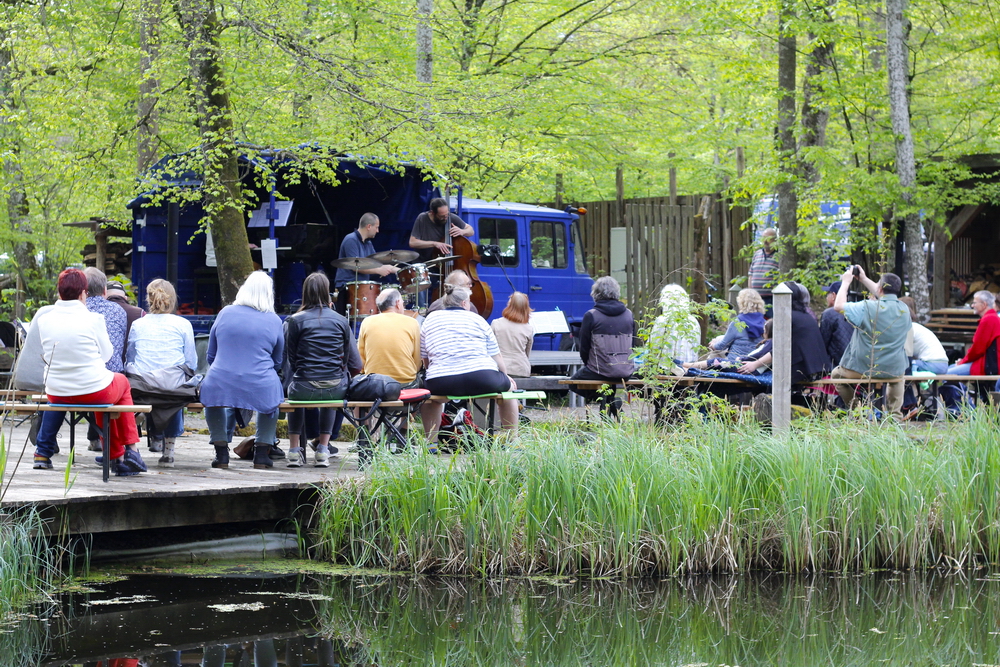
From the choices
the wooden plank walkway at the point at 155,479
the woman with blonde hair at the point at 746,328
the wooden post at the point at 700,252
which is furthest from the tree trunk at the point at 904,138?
the wooden plank walkway at the point at 155,479

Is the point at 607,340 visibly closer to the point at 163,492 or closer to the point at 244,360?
the point at 244,360

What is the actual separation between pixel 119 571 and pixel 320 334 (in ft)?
6.63

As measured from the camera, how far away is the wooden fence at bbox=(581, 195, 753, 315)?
15555mm

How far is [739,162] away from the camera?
19.5 metres

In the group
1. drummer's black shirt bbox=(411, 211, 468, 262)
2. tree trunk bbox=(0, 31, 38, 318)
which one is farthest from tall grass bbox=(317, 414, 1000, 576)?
tree trunk bbox=(0, 31, 38, 318)

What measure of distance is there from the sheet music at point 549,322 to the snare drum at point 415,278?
2399 millimetres

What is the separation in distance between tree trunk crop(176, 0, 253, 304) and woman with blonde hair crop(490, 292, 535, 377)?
281cm

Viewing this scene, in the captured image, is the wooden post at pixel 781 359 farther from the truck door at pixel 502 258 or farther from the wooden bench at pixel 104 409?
the truck door at pixel 502 258

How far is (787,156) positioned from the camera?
46.0 feet

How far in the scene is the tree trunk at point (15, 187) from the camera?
39.7ft

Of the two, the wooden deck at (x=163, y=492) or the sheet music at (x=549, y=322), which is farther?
the sheet music at (x=549, y=322)

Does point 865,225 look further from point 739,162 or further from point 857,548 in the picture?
point 857,548

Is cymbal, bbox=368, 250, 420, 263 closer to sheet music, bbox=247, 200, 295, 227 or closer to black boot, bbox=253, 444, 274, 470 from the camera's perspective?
sheet music, bbox=247, 200, 295, 227

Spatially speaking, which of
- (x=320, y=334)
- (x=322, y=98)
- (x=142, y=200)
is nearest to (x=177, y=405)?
(x=320, y=334)
